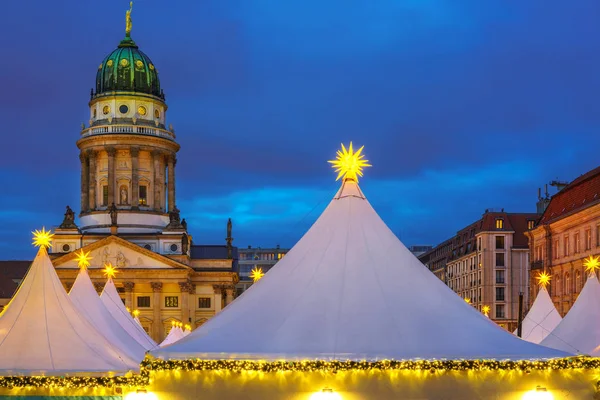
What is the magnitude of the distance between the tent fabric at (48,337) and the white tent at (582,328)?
1220 centimetres

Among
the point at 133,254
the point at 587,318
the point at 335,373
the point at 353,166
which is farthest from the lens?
the point at 133,254

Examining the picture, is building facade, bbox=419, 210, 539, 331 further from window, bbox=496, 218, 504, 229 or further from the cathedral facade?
the cathedral facade

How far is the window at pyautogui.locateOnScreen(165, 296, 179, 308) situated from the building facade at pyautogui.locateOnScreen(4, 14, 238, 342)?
90mm

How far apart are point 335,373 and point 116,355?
7.34m

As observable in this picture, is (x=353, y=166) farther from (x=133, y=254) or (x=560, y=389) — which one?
(x=133, y=254)

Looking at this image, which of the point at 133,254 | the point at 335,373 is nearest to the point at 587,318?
the point at 335,373

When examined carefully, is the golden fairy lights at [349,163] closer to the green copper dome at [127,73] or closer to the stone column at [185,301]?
the stone column at [185,301]

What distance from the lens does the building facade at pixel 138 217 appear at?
8194 cm

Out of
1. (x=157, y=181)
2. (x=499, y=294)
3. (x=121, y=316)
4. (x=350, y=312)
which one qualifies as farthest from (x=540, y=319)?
(x=157, y=181)

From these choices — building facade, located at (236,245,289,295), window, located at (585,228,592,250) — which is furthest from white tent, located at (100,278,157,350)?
building facade, located at (236,245,289,295)

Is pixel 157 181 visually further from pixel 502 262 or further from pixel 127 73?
pixel 502 262

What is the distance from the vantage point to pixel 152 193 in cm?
8875

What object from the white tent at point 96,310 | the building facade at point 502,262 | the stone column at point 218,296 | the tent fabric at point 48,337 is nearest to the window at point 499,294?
the building facade at point 502,262

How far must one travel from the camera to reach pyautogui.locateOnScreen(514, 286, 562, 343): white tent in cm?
3716
